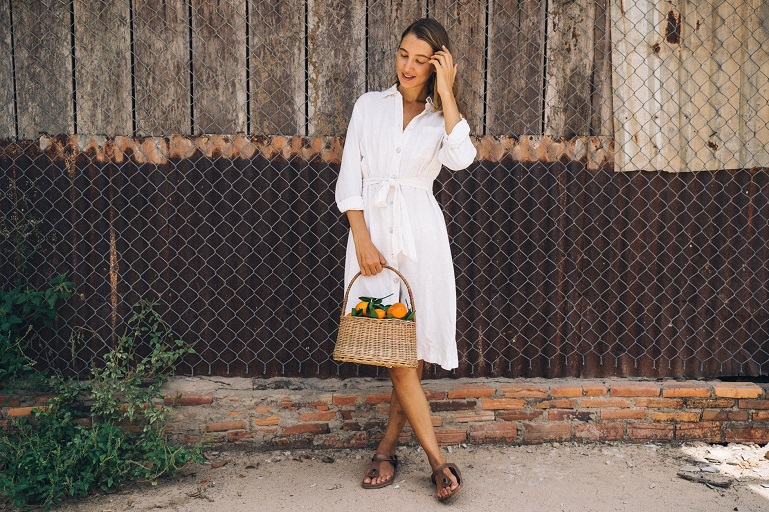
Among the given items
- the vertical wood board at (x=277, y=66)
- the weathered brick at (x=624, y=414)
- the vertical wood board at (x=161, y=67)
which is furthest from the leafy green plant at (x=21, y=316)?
the weathered brick at (x=624, y=414)

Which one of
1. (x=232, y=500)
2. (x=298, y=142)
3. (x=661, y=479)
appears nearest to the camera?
(x=232, y=500)

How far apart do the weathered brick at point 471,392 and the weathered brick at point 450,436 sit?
0.65ft

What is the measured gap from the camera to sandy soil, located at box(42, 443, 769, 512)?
3.15 metres

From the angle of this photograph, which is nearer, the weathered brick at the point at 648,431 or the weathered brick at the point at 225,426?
the weathered brick at the point at 225,426

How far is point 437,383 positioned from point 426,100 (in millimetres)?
1659

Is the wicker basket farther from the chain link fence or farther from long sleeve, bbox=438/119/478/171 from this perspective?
Answer: the chain link fence

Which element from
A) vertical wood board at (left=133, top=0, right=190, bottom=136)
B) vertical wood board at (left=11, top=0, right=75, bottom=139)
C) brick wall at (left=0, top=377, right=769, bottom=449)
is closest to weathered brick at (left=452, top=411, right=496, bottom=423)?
brick wall at (left=0, top=377, right=769, bottom=449)

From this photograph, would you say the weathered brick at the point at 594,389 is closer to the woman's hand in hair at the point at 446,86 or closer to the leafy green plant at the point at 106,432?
the woman's hand in hair at the point at 446,86

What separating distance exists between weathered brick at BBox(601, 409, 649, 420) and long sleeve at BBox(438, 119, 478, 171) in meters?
1.87

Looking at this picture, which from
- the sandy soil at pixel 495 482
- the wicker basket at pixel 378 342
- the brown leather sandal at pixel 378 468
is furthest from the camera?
the brown leather sandal at pixel 378 468

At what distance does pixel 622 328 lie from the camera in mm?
3943

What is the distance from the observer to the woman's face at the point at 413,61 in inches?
120

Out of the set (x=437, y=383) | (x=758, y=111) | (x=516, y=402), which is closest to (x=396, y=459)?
(x=437, y=383)

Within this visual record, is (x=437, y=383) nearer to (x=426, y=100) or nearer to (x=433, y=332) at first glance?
(x=433, y=332)
